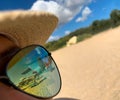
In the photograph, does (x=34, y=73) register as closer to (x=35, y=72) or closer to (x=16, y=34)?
(x=35, y=72)

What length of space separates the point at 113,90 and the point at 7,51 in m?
3.11

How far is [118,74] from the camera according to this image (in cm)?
531

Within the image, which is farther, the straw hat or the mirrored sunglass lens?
the mirrored sunglass lens

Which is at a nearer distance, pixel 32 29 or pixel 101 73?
pixel 32 29

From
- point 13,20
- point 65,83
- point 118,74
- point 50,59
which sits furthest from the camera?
point 65,83

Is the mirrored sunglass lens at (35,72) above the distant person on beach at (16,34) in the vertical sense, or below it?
below

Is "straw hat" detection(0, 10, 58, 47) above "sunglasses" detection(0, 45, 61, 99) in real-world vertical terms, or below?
above

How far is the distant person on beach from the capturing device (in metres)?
1.42

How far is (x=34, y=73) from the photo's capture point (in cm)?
167

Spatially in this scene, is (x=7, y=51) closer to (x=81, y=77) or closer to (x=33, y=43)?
(x=33, y=43)

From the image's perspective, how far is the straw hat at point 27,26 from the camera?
1.41m

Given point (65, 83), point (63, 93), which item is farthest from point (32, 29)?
point (65, 83)

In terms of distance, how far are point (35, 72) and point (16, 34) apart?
19 cm

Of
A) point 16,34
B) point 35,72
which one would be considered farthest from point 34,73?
point 16,34
